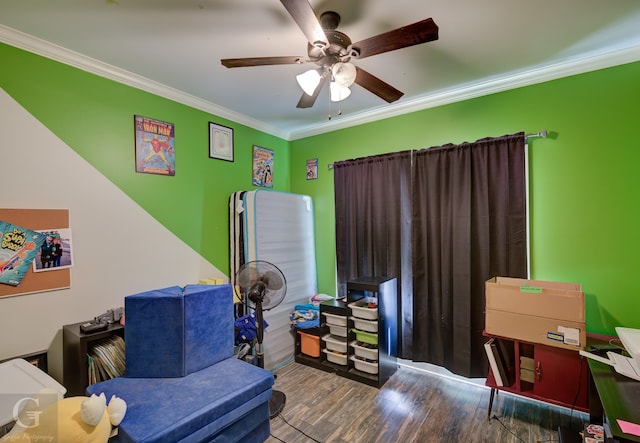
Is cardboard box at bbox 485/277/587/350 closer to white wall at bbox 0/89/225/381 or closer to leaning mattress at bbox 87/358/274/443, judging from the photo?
leaning mattress at bbox 87/358/274/443

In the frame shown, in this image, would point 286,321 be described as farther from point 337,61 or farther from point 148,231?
point 337,61

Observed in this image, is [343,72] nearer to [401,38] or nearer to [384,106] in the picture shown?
[401,38]

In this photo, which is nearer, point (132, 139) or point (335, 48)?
point (335, 48)

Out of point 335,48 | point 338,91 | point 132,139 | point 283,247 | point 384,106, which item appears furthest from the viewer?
point 283,247

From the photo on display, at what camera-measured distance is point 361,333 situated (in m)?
2.56

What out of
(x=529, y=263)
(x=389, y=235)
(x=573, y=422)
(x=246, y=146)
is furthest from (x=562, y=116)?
(x=246, y=146)

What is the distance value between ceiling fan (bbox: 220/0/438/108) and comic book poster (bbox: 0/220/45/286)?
5.11 ft

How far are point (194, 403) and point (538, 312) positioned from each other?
2.05m

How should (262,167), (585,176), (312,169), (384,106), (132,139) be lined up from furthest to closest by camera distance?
(312,169) < (262,167) < (384,106) < (132,139) < (585,176)

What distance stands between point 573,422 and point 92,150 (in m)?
3.78

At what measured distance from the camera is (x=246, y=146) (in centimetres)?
310

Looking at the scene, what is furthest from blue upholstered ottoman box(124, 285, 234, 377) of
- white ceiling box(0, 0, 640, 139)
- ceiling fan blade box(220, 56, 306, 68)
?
white ceiling box(0, 0, 640, 139)

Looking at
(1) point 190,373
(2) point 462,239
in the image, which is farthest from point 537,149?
(1) point 190,373

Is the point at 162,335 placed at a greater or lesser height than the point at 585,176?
lesser
